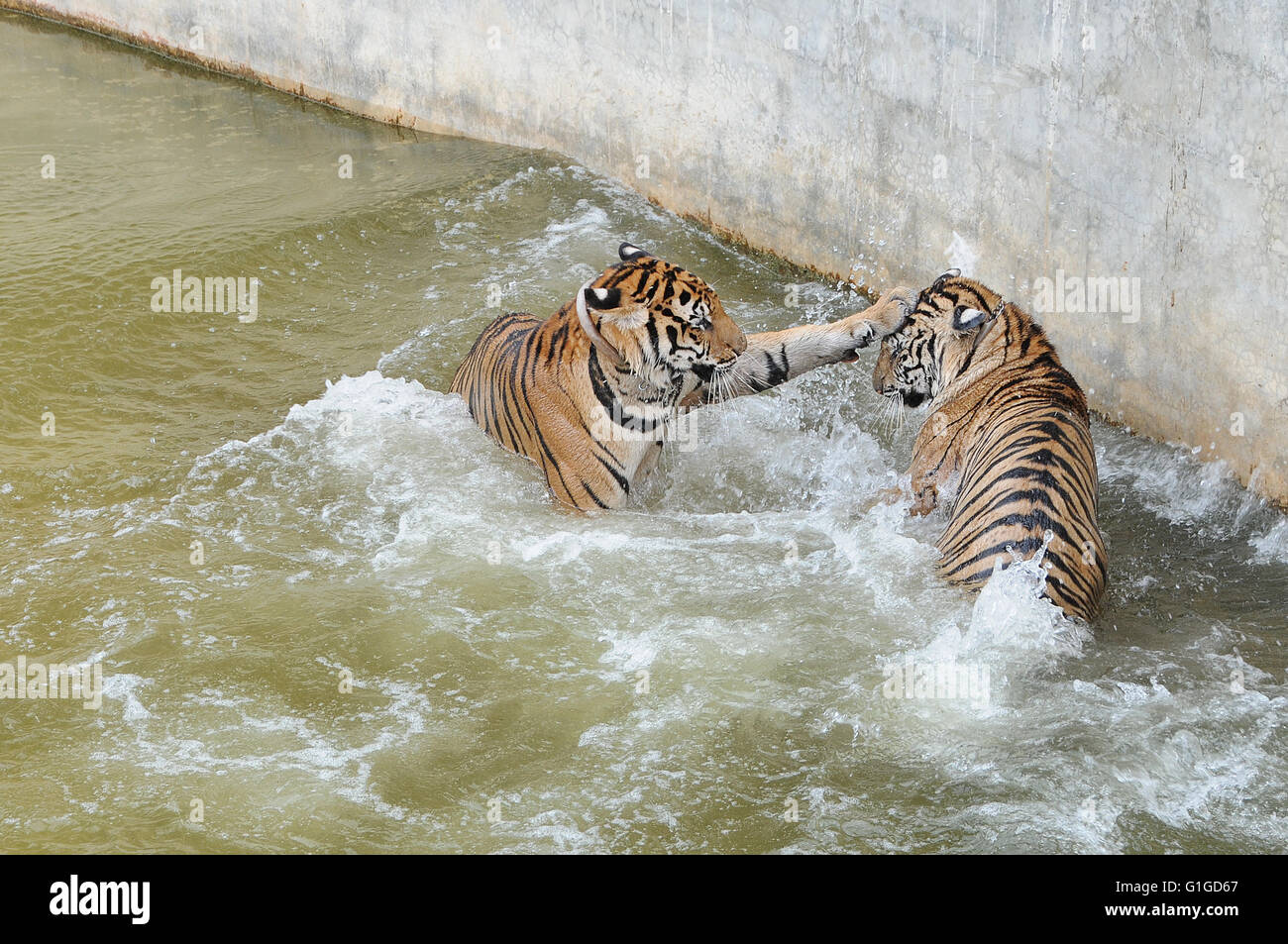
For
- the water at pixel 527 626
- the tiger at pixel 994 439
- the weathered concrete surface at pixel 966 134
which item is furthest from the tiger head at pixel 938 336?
the weathered concrete surface at pixel 966 134

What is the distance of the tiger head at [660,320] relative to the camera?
14.7 feet

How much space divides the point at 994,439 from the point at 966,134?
2.15 meters

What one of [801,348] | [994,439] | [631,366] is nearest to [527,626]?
[631,366]

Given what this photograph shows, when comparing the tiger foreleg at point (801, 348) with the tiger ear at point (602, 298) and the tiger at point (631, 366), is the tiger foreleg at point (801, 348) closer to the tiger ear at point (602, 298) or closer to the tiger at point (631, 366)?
the tiger at point (631, 366)

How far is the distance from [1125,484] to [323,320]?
12.3 ft

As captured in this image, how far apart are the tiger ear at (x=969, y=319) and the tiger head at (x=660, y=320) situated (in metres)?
0.71

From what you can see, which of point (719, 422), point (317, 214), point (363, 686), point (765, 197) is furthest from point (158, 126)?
point (363, 686)

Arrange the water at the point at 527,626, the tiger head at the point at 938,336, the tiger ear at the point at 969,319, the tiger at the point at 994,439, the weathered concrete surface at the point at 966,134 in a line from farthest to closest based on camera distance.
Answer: the weathered concrete surface at the point at 966,134, the tiger head at the point at 938,336, the tiger ear at the point at 969,319, the tiger at the point at 994,439, the water at the point at 527,626

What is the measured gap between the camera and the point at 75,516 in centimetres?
501

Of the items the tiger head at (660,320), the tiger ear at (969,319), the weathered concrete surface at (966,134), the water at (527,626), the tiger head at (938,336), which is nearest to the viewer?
the water at (527,626)

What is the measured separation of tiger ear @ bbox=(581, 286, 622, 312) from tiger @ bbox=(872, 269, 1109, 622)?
3.05 ft

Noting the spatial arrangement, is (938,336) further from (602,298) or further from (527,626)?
(527,626)
